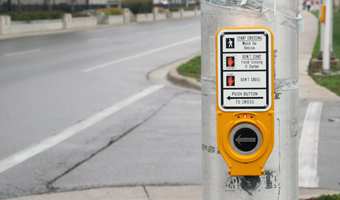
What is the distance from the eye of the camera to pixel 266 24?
1910mm

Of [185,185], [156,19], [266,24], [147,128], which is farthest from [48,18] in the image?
[266,24]

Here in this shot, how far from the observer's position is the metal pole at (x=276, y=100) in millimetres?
1913

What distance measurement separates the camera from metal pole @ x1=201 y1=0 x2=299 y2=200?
1.91m

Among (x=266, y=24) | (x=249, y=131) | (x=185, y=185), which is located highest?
(x=266, y=24)

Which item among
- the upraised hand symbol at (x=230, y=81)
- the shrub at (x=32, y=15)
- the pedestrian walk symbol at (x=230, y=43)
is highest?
the shrub at (x=32, y=15)

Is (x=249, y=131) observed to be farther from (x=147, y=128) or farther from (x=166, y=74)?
(x=166, y=74)

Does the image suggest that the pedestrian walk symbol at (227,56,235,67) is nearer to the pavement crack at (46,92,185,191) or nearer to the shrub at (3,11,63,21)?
the pavement crack at (46,92,185,191)

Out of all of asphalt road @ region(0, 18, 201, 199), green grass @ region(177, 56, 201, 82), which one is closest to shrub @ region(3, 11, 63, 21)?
asphalt road @ region(0, 18, 201, 199)

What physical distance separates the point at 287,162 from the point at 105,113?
21.4 feet

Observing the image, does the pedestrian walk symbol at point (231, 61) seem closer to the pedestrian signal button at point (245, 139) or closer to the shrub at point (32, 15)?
the pedestrian signal button at point (245, 139)

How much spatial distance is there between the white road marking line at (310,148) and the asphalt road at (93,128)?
122 centimetres

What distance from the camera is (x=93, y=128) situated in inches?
289

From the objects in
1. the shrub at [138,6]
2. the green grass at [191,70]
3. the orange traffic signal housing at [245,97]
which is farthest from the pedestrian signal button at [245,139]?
the shrub at [138,6]

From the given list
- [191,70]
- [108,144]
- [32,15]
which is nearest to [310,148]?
[108,144]
